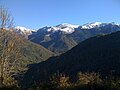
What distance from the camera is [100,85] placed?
77.7 feet

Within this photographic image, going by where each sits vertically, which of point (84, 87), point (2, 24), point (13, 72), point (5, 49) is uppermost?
point (2, 24)

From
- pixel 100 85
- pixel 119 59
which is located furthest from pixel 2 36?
pixel 119 59

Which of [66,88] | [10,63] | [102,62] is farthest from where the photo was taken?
[102,62]

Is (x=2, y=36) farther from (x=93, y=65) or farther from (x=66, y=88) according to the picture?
(x=93, y=65)

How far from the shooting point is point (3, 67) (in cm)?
2900

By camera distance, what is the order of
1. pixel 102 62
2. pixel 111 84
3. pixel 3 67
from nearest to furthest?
pixel 111 84, pixel 3 67, pixel 102 62

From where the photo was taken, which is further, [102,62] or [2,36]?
[102,62]

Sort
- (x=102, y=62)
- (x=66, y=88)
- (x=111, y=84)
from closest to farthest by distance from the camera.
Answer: (x=111, y=84) → (x=66, y=88) → (x=102, y=62)

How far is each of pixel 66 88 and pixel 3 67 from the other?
7.97 meters

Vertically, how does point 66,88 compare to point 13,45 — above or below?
below

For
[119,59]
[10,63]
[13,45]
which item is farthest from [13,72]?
[119,59]

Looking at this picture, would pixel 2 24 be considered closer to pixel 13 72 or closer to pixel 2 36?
pixel 2 36

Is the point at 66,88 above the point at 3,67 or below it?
below

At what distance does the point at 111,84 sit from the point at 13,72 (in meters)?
14.0
